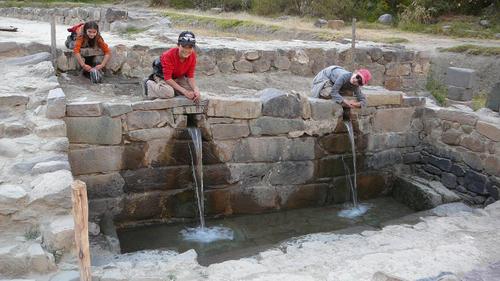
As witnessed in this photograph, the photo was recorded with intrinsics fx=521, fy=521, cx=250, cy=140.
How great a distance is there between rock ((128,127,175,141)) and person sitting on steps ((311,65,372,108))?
2326 mm

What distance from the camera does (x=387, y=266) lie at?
15.1 feet

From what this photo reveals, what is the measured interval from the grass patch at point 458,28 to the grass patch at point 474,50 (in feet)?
8.89

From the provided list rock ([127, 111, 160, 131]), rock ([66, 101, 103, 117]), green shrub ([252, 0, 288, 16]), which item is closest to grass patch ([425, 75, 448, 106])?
rock ([127, 111, 160, 131])

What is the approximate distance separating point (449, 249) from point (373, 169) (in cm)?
334

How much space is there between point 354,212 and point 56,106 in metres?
4.46

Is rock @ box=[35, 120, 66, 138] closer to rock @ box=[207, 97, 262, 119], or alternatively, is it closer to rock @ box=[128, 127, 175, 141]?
rock @ box=[128, 127, 175, 141]

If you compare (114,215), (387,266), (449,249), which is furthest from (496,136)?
(114,215)

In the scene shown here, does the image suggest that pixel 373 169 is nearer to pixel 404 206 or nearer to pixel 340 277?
pixel 404 206

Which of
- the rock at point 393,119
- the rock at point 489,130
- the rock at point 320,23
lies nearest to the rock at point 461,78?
the rock at point 393,119

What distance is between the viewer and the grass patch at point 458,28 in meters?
18.2

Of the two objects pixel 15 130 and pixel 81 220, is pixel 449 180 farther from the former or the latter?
pixel 81 220

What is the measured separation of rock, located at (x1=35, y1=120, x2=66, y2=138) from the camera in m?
5.55

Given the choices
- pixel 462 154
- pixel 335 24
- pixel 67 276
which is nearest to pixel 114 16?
pixel 335 24

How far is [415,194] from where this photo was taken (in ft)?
26.5
